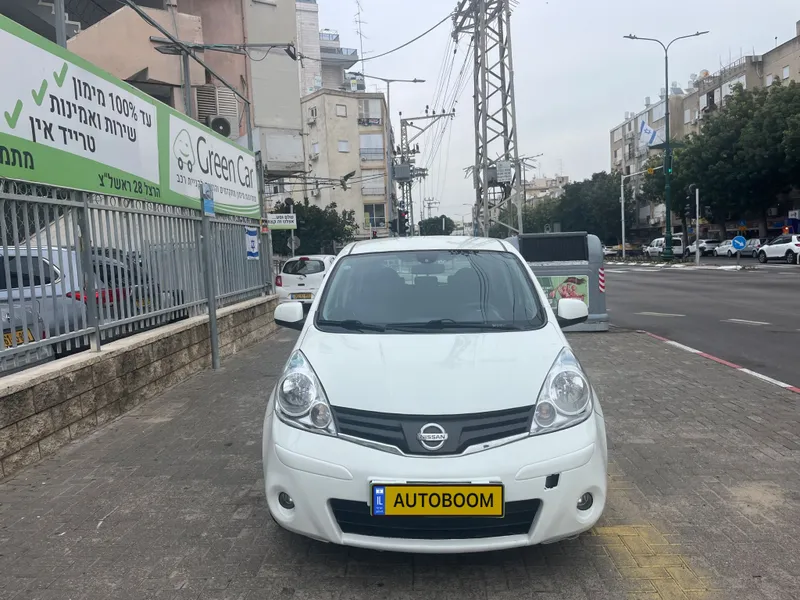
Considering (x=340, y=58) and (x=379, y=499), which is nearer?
(x=379, y=499)

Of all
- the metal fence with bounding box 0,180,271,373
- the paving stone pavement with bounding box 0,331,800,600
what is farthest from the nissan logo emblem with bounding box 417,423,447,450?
the metal fence with bounding box 0,180,271,373

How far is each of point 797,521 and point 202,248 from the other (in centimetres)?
791

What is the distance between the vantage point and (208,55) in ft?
67.3

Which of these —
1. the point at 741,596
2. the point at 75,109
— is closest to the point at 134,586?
the point at 741,596

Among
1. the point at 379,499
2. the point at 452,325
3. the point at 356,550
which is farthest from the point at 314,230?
the point at 379,499

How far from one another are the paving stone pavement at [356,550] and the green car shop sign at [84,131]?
91.6 inches

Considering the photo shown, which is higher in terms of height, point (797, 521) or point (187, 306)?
point (187, 306)

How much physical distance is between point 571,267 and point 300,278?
6890 millimetres

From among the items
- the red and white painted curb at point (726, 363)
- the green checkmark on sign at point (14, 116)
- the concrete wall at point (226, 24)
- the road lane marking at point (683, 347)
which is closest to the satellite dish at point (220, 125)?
the concrete wall at point (226, 24)

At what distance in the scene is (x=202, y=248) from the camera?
30.6 ft

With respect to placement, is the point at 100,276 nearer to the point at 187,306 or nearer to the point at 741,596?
the point at 187,306

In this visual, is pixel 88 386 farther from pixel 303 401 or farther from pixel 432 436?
pixel 432 436

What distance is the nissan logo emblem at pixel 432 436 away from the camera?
2.86 m

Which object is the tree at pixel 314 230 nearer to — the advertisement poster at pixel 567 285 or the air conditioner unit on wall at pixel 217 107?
the air conditioner unit on wall at pixel 217 107
